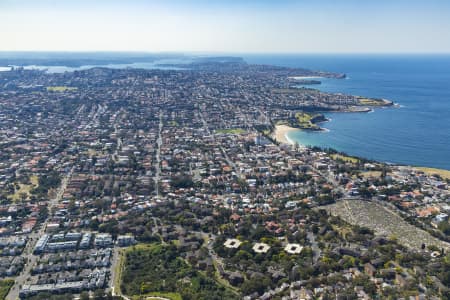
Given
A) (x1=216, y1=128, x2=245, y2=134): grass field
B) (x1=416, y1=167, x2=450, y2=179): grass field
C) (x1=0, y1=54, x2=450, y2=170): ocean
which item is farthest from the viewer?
(x1=216, y1=128, x2=245, y2=134): grass field

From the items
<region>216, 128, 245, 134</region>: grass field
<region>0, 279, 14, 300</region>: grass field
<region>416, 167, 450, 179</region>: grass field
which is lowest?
<region>0, 279, 14, 300</region>: grass field

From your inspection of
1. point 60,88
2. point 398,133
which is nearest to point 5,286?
point 398,133

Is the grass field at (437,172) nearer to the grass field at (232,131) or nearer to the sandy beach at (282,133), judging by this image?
the sandy beach at (282,133)

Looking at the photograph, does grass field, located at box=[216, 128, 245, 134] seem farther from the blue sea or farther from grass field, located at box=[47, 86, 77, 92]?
grass field, located at box=[47, 86, 77, 92]

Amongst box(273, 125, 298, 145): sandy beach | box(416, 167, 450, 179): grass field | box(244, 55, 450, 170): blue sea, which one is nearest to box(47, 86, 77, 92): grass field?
box(273, 125, 298, 145): sandy beach

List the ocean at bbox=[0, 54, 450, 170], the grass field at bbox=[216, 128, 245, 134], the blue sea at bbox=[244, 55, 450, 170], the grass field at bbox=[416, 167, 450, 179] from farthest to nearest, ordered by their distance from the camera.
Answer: the grass field at bbox=[216, 128, 245, 134]
the blue sea at bbox=[244, 55, 450, 170]
the ocean at bbox=[0, 54, 450, 170]
the grass field at bbox=[416, 167, 450, 179]

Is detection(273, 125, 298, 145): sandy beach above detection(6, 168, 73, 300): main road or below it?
above

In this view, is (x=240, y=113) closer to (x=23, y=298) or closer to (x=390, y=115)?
(x=390, y=115)

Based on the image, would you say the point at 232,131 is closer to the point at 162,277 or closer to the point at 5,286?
the point at 162,277
